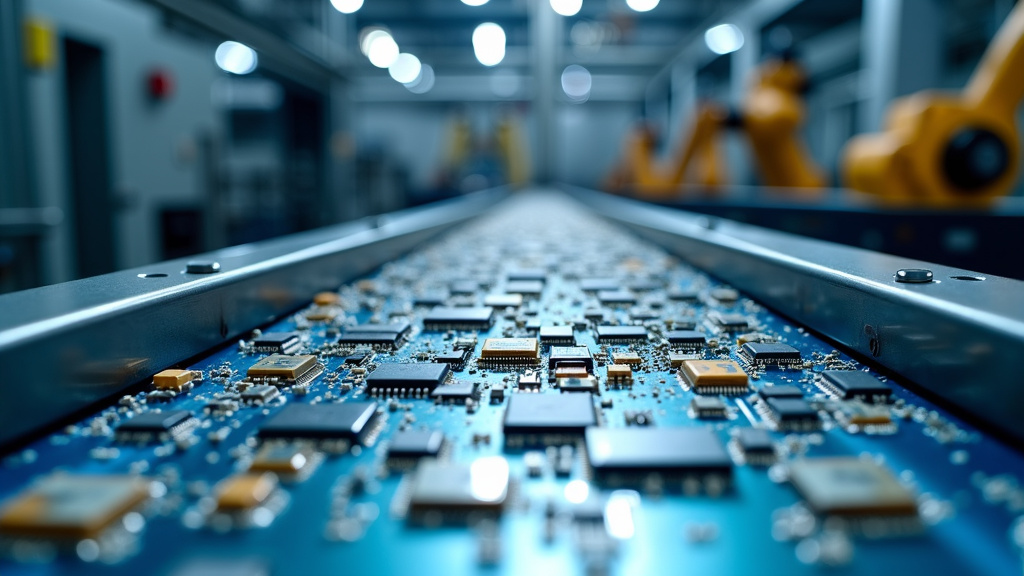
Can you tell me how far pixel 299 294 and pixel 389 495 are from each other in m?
0.90

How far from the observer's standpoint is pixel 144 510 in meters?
0.47

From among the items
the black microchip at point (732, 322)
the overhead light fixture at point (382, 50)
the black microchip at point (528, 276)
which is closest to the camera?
the black microchip at point (732, 322)

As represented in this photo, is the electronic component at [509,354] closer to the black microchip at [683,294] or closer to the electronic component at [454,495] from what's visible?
the electronic component at [454,495]

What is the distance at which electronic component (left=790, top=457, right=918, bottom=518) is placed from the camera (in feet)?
1.47

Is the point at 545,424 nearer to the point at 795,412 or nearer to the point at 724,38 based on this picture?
the point at 795,412

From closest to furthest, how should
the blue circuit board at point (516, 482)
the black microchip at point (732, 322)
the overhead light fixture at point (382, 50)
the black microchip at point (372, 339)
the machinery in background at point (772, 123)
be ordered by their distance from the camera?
the blue circuit board at point (516, 482), the black microchip at point (372, 339), the black microchip at point (732, 322), the machinery in background at point (772, 123), the overhead light fixture at point (382, 50)

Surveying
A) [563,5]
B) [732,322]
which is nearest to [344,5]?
[563,5]

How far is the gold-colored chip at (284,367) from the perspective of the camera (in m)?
0.79

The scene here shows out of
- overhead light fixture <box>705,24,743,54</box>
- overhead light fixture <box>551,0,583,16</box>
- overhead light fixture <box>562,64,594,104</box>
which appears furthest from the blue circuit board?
overhead light fixture <box>562,64,594,104</box>

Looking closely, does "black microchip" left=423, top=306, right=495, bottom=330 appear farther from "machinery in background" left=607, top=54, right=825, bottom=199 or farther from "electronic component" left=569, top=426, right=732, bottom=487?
"machinery in background" left=607, top=54, right=825, bottom=199

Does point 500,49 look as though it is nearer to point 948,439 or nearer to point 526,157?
point 526,157

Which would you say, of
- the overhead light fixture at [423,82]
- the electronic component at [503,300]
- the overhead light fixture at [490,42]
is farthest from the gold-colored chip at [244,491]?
the overhead light fixture at [423,82]

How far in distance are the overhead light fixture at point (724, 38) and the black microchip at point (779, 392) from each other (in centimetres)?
746

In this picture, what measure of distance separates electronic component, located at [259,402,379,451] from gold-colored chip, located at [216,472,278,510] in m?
0.08
